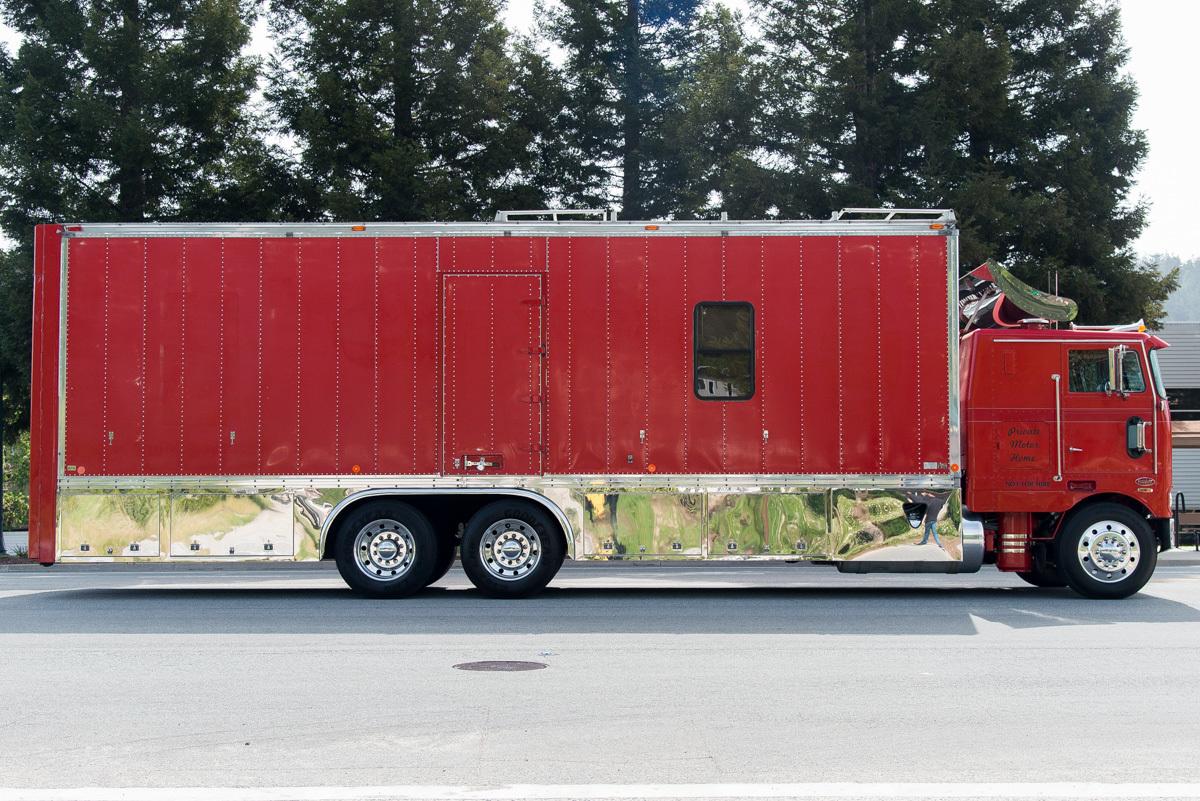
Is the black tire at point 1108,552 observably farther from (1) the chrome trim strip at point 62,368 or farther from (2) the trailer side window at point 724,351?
(1) the chrome trim strip at point 62,368

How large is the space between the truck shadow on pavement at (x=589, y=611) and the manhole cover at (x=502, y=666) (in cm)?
171

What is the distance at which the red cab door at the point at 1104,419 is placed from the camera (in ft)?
45.7

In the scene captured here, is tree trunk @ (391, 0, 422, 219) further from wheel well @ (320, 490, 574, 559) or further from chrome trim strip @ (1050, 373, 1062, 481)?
chrome trim strip @ (1050, 373, 1062, 481)

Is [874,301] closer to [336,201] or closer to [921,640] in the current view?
[921,640]

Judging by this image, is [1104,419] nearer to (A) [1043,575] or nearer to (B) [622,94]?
(A) [1043,575]

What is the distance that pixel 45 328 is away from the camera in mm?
13844

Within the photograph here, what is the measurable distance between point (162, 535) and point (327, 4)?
1810 centimetres

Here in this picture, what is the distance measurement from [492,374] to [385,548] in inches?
86.4

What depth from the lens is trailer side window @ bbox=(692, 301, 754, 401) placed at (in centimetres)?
1380

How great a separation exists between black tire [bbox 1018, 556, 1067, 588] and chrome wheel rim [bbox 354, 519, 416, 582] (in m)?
7.07

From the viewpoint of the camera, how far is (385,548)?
45.2ft

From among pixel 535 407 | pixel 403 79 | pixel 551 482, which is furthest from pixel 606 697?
pixel 403 79

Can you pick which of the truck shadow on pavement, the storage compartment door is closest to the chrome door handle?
the truck shadow on pavement

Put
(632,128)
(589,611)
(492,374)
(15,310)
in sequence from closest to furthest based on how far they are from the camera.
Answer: (589,611), (492,374), (15,310), (632,128)
